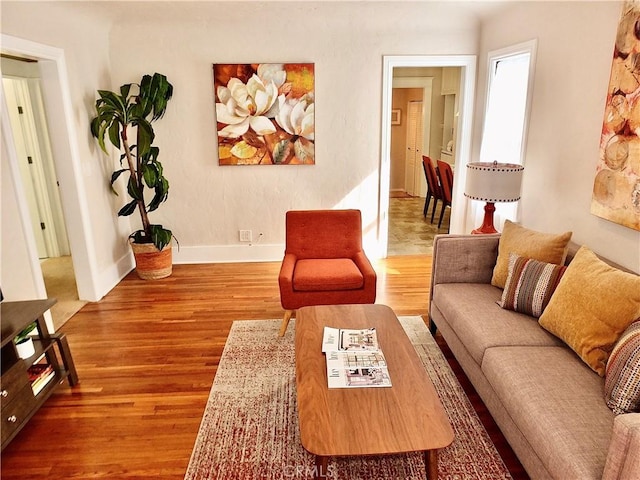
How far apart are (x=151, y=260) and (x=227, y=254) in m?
0.82

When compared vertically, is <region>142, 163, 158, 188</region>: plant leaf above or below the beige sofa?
above

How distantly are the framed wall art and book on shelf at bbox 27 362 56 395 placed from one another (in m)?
3.29

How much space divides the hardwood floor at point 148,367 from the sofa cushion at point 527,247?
91 centimetres

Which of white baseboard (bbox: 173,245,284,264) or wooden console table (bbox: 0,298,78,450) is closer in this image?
wooden console table (bbox: 0,298,78,450)

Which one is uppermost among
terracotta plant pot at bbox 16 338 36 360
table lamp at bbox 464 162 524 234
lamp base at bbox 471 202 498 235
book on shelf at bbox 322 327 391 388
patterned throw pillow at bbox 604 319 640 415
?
table lamp at bbox 464 162 524 234

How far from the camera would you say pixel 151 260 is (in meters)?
4.16

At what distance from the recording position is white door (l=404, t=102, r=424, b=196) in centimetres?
802

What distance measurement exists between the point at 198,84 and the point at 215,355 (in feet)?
8.91

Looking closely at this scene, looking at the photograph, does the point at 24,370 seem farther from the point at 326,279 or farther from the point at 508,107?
the point at 508,107

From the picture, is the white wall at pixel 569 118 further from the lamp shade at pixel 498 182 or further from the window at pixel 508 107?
the lamp shade at pixel 498 182

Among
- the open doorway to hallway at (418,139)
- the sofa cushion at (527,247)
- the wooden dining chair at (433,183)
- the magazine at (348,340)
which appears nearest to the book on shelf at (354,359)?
the magazine at (348,340)

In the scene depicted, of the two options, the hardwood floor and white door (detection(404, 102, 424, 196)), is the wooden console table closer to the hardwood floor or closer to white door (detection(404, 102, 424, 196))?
the hardwood floor

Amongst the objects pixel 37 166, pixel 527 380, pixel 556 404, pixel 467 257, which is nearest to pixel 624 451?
pixel 556 404

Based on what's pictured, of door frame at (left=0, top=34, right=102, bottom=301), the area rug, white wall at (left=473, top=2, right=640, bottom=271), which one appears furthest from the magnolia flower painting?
the area rug
